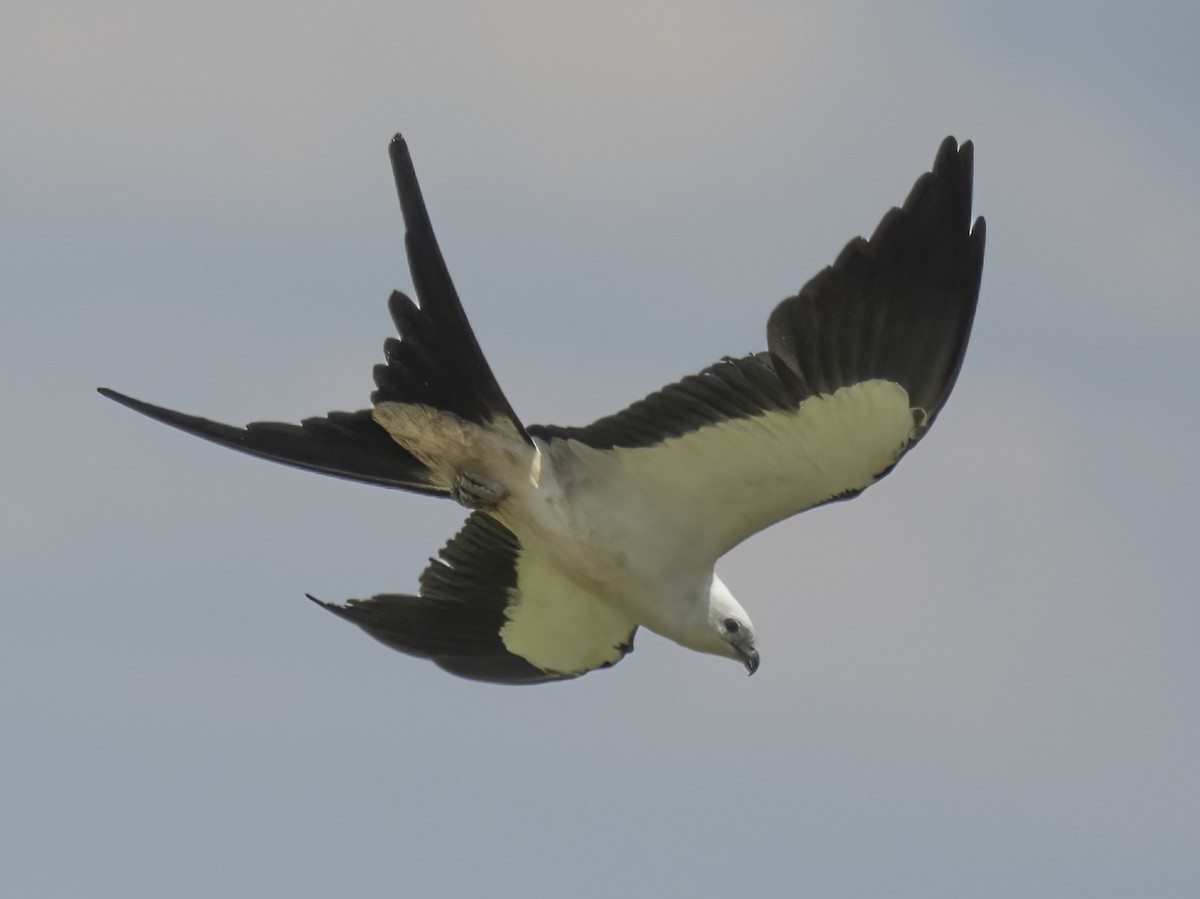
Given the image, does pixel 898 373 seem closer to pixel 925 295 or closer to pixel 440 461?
pixel 925 295

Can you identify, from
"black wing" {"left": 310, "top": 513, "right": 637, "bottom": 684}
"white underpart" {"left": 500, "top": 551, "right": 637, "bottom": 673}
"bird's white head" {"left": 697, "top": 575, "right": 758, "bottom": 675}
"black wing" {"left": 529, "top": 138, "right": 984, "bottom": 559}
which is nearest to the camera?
"black wing" {"left": 529, "top": 138, "right": 984, "bottom": 559}

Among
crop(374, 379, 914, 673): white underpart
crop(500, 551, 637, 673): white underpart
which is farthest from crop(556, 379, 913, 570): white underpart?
crop(500, 551, 637, 673): white underpart

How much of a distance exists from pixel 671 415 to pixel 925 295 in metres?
1.26

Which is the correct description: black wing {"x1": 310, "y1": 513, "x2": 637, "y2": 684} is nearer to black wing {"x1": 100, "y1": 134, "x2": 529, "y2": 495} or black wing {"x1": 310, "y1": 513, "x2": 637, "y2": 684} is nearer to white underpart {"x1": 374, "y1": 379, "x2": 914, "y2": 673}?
white underpart {"x1": 374, "y1": 379, "x2": 914, "y2": 673}

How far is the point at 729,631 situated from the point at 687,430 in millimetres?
1119

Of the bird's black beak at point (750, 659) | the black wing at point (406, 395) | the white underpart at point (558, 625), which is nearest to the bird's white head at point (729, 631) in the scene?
the bird's black beak at point (750, 659)

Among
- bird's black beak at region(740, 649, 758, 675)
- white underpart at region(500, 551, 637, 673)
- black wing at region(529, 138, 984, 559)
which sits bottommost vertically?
bird's black beak at region(740, 649, 758, 675)

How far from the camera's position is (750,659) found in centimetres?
1084

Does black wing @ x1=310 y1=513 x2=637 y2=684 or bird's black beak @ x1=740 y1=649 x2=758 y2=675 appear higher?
black wing @ x1=310 y1=513 x2=637 y2=684

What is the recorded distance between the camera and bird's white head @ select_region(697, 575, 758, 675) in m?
10.8

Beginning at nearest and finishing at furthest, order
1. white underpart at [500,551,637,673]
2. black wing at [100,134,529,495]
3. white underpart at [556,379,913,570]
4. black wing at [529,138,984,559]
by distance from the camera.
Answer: black wing at [529,138,984,559]
white underpart at [556,379,913,570]
black wing at [100,134,529,495]
white underpart at [500,551,637,673]

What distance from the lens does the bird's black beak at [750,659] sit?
1083 cm

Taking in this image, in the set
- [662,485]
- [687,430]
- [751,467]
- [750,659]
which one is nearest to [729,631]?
[750,659]

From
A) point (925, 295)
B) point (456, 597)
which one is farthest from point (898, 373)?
point (456, 597)
